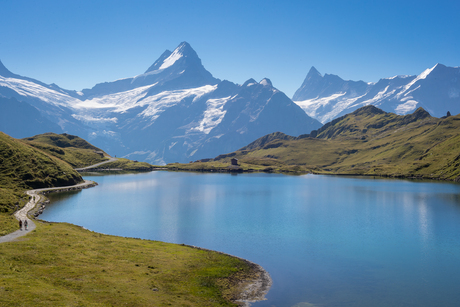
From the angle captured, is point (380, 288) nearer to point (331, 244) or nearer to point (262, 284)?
point (262, 284)

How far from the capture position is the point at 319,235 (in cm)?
7412

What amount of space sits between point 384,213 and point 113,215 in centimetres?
8261

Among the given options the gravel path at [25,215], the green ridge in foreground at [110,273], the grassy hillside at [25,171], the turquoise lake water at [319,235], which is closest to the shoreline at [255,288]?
the green ridge in foreground at [110,273]

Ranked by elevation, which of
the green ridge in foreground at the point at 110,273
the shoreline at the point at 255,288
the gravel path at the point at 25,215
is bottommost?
the shoreline at the point at 255,288

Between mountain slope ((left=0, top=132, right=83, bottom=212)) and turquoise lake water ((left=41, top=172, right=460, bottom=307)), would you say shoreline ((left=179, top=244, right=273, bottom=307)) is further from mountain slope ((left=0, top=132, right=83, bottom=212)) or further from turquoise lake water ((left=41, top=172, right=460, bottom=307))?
mountain slope ((left=0, top=132, right=83, bottom=212))

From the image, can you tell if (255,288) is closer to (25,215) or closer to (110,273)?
(110,273)

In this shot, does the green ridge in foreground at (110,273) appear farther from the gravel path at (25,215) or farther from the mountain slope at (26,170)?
the mountain slope at (26,170)

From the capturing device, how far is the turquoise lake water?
147 feet

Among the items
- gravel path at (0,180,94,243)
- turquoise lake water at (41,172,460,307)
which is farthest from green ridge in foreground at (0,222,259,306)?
turquoise lake water at (41,172,460,307)

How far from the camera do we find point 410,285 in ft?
153

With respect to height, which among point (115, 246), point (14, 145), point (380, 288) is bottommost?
point (380, 288)

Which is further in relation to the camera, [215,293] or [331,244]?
[331,244]

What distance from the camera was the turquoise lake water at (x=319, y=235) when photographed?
4484cm

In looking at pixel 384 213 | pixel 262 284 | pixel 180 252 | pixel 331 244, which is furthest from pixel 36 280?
pixel 384 213
